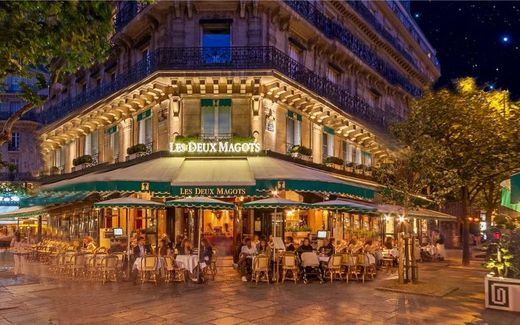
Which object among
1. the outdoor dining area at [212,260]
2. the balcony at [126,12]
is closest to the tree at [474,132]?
the outdoor dining area at [212,260]

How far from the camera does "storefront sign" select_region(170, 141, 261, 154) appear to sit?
1853 centimetres

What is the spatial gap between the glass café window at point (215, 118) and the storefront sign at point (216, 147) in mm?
411

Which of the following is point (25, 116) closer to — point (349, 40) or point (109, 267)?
point (349, 40)

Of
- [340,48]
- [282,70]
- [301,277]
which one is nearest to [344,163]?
[340,48]

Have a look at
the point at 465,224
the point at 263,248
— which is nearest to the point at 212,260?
the point at 263,248

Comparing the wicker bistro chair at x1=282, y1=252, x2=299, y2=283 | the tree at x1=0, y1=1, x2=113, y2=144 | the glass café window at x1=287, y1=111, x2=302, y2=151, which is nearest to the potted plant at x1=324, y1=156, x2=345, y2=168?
the glass café window at x1=287, y1=111, x2=302, y2=151

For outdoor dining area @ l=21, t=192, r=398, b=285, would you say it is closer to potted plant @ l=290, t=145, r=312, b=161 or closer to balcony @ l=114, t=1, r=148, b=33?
potted plant @ l=290, t=145, r=312, b=161

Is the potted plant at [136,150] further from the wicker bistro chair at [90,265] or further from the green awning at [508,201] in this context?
the green awning at [508,201]

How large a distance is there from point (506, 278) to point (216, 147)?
1114 centimetres

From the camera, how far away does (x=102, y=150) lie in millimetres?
24250

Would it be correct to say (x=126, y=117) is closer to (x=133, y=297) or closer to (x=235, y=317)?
(x=133, y=297)

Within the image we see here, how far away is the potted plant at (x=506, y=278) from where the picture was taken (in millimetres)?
10156

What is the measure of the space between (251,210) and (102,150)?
9024mm

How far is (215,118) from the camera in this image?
19.0 m
